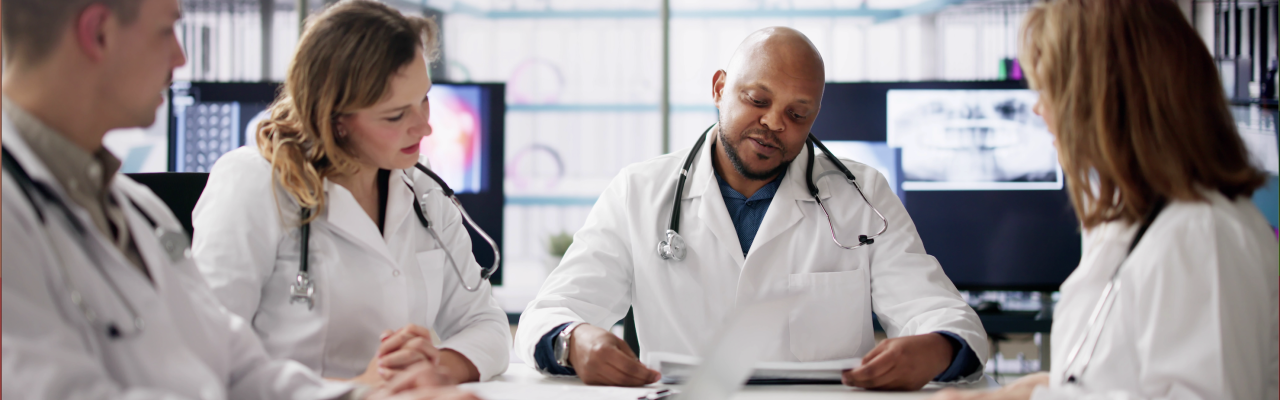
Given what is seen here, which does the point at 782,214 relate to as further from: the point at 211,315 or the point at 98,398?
the point at 98,398

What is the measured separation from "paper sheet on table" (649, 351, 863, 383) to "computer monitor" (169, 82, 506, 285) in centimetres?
174

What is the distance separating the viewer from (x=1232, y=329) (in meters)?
0.86

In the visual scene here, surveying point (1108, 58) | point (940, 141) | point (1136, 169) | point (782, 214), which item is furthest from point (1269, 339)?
point (940, 141)

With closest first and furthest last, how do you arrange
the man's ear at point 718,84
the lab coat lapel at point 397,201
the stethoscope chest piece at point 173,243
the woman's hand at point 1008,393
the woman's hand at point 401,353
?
the stethoscope chest piece at point 173,243 → the woman's hand at point 1008,393 → the woman's hand at point 401,353 → the lab coat lapel at point 397,201 → the man's ear at point 718,84

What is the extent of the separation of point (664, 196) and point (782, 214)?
0.85 feet

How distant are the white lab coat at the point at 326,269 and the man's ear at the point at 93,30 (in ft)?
1.68

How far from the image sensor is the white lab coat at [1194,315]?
0.85 meters

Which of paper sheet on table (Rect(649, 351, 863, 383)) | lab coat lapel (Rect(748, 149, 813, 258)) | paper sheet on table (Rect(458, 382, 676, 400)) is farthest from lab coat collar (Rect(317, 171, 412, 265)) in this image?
lab coat lapel (Rect(748, 149, 813, 258))

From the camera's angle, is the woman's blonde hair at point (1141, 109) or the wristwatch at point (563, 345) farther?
the wristwatch at point (563, 345)

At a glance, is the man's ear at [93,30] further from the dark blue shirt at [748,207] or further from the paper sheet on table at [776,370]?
the dark blue shirt at [748,207]

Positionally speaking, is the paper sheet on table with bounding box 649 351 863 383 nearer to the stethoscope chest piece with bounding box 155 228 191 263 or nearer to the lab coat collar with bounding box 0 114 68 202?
the stethoscope chest piece with bounding box 155 228 191 263

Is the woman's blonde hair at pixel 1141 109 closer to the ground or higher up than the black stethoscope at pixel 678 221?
higher up

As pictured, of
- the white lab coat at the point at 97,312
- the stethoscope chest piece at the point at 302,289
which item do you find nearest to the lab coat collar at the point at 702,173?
the stethoscope chest piece at the point at 302,289

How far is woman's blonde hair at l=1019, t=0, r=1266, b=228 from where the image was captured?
3.00ft
